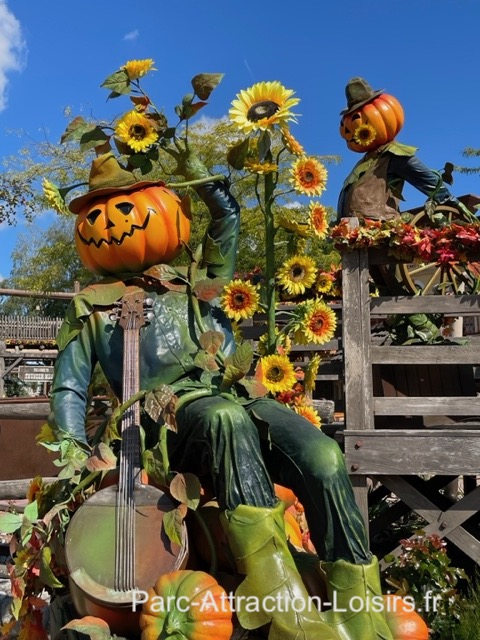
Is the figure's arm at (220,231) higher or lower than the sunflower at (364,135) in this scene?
lower

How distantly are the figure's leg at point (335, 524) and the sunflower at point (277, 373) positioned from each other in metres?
0.61

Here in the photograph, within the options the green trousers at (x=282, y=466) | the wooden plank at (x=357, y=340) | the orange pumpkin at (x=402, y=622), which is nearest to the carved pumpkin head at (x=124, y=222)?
the green trousers at (x=282, y=466)

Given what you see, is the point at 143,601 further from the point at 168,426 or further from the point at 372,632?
the point at 372,632

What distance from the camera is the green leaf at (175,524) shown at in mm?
2070

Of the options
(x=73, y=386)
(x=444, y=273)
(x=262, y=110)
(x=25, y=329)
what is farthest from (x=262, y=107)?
(x=25, y=329)

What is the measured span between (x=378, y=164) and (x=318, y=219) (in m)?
1.37

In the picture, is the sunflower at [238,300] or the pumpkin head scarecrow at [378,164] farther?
the pumpkin head scarecrow at [378,164]

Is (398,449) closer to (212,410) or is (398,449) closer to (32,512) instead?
(212,410)

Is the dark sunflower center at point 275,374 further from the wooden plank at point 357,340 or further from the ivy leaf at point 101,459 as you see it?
the ivy leaf at point 101,459

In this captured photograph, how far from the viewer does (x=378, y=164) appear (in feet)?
13.5

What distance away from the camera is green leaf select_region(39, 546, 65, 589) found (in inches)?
88.7

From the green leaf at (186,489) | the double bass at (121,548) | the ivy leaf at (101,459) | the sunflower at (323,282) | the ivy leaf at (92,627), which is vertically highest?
the sunflower at (323,282)

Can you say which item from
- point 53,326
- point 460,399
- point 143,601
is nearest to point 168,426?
point 143,601

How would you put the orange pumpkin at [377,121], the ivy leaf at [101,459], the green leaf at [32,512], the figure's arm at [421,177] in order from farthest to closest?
the orange pumpkin at [377,121] → the figure's arm at [421,177] → the green leaf at [32,512] → the ivy leaf at [101,459]
